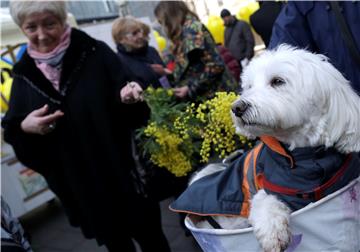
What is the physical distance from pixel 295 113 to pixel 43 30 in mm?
→ 1484

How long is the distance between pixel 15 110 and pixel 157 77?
5.20 feet

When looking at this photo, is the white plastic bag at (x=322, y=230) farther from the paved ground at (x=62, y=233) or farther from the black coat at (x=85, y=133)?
the paved ground at (x=62, y=233)

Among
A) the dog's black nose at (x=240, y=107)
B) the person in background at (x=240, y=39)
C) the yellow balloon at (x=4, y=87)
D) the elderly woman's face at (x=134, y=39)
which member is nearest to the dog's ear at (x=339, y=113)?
the dog's black nose at (x=240, y=107)

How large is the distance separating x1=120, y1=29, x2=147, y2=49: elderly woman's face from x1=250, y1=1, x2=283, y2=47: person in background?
1.43 meters

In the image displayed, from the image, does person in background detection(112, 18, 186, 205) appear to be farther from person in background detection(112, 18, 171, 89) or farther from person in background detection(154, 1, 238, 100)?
person in background detection(154, 1, 238, 100)

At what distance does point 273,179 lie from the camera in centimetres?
145

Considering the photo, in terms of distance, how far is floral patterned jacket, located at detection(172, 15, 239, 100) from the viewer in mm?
2699

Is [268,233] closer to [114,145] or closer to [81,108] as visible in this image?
[114,145]

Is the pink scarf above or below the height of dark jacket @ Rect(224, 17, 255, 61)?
above

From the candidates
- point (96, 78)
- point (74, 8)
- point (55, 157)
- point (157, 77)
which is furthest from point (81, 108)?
point (74, 8)

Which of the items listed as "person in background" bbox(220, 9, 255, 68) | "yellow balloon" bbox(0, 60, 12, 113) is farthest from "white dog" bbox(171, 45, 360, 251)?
"person in background" bbox(220, 9, 255, 68)

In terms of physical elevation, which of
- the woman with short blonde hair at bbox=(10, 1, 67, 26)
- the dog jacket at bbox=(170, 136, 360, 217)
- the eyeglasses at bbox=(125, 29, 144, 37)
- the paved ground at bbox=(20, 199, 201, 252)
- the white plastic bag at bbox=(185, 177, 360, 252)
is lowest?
the paved ground at bbox=(20, 199, 201, 252)

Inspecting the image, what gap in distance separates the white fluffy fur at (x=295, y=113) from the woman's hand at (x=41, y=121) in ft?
3.48

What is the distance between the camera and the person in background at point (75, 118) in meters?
2.16
